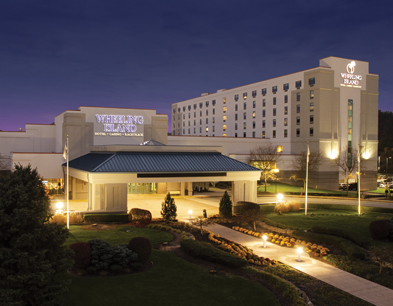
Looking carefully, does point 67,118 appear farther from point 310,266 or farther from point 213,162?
point 310,266

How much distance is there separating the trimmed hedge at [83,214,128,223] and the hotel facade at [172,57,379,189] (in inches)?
1786

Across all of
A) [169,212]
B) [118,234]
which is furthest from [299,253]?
[169,212]

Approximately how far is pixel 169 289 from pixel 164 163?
2223 centimetres

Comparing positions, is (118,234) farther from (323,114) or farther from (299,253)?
(323,114)

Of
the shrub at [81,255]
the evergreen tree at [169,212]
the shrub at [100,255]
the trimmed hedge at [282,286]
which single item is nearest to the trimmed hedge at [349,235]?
the trimmed hedge at [282,286]

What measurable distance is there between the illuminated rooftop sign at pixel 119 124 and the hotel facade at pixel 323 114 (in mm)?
25819

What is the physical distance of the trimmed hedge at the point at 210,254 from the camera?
700 inches

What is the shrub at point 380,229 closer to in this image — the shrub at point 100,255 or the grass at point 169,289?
the grass at point 169,289

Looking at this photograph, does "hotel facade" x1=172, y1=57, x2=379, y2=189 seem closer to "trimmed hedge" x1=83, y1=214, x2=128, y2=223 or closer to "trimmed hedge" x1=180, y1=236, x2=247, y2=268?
"trimmed hedge" x1=83, y1=214, x2=128, y2=223

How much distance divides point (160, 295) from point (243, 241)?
38.0 ft

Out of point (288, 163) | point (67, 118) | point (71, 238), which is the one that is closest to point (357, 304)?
point (71, 238)

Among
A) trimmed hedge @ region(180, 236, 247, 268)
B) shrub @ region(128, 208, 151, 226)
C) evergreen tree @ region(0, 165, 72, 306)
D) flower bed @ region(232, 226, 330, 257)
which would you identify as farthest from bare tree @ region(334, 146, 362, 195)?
evergreen tree @ region(0, 165, 72, 306)

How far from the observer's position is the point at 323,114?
73.7 metres

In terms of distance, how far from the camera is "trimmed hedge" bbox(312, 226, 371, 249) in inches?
880
